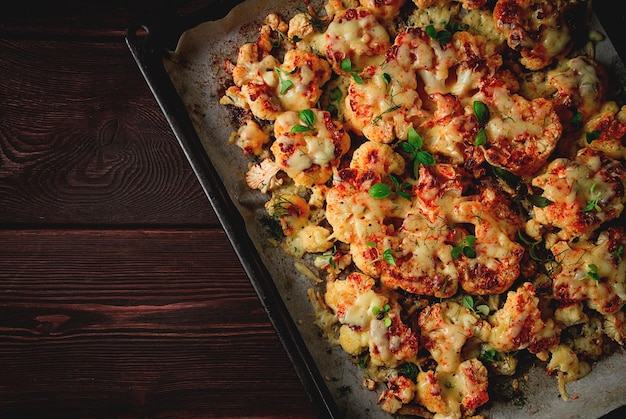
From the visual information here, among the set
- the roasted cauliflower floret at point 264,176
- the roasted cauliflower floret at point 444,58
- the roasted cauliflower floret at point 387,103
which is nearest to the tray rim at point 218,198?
the roasted cauliflower floret at point 264,176

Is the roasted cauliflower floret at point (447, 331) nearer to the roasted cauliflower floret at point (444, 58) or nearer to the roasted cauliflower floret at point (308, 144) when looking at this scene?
the roasted cauliflower floret at point (308, 144)

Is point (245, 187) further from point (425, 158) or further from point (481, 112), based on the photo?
point (481, 112)

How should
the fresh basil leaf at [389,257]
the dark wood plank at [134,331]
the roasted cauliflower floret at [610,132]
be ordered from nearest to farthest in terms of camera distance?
the fresh basil leaf at [389,257] → the roasted cauliflower floret at [610,132] → the dark wood plank at [134,331]

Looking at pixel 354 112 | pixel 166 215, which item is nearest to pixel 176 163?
pixel 166 215

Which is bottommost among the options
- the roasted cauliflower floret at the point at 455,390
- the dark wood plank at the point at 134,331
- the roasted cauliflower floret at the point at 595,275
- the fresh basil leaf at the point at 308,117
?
the dark wood plank at the point at 134,331

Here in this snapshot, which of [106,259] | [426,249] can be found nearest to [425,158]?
[426,249]

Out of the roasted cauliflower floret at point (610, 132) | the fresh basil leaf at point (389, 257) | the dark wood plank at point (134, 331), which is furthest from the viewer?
the dark wood plank at point (134, 331)

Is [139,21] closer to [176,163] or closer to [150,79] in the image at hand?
[150,79]
